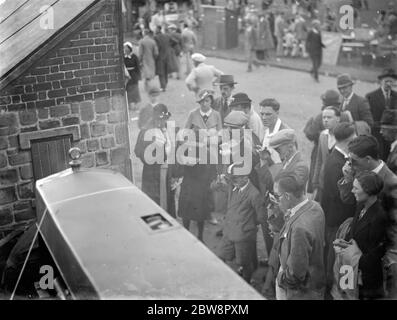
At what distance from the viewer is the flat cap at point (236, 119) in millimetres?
3707

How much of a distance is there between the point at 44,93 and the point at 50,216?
89 centimetres

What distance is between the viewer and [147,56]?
4016 millimetres

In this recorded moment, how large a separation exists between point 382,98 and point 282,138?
1.32 metres

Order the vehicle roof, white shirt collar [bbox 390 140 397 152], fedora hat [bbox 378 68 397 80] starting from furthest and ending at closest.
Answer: fedora hat [bbox 378 68 397 80] < white shirt collar [bbox 390 140 397 152] < the vehicle roof

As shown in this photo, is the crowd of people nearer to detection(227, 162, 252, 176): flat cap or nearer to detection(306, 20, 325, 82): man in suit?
detection(227, 162, 252, 176): flat cap

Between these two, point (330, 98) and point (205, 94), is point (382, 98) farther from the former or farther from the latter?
point (205, 94)

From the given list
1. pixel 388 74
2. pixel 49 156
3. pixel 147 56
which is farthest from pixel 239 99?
pixel 49 156

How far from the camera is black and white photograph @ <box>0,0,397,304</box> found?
2.72 metres

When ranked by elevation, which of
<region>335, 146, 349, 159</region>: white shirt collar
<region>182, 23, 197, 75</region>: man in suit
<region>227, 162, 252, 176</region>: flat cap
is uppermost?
<region>182, 23, 197, 75</region>: man in suit

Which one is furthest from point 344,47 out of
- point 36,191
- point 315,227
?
point 36,191

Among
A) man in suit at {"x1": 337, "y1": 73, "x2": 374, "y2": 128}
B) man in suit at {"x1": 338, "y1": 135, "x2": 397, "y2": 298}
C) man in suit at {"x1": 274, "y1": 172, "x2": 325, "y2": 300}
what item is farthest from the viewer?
man in suit at {"x1": 337, "y1": 73, "x2": 374, "y2": 128}

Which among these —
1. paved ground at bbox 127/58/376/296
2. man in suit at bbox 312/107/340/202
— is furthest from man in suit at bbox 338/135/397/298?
paved ground at bbox 127/58/376/296

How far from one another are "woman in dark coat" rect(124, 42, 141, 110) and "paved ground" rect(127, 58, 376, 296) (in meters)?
0.08
